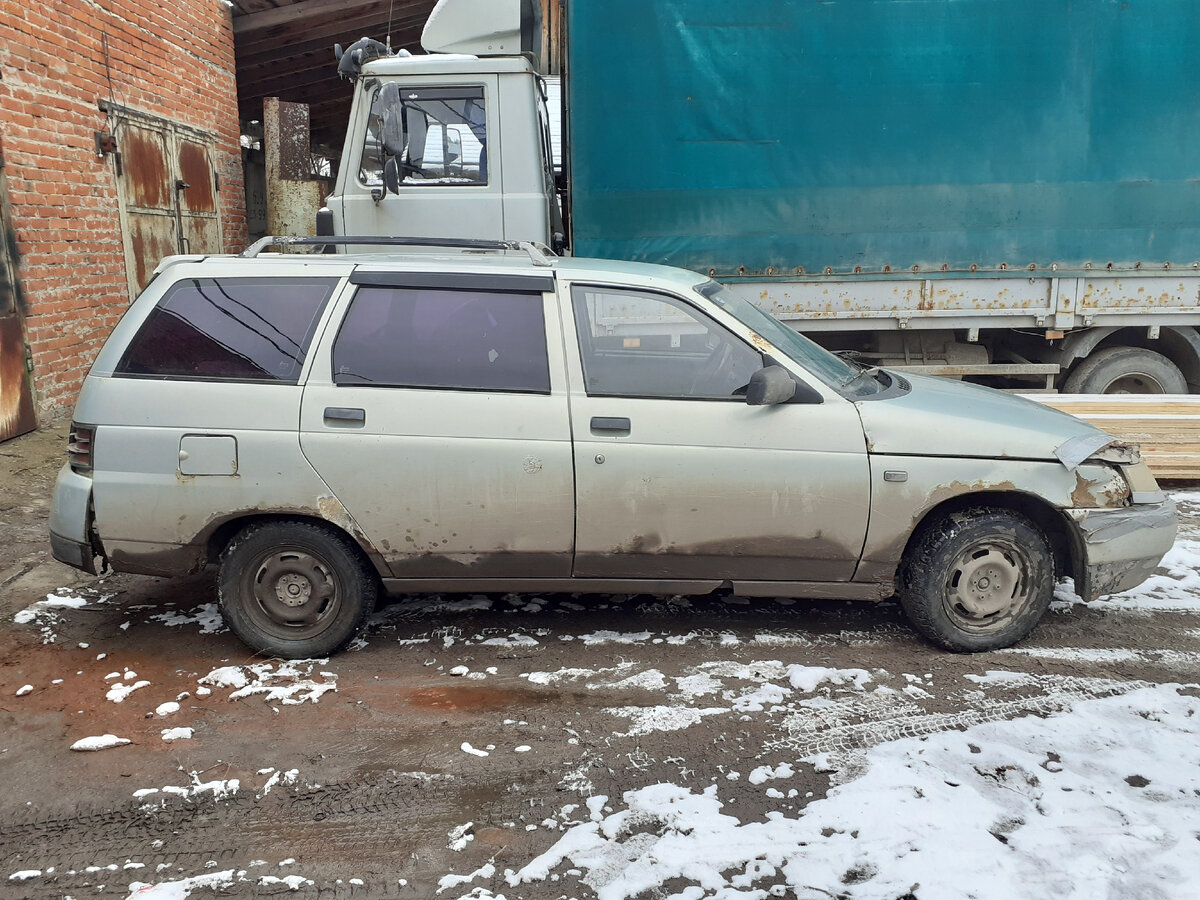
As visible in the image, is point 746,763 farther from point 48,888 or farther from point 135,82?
point 135,82

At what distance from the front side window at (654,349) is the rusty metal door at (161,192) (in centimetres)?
657

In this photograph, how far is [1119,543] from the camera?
4027 mm

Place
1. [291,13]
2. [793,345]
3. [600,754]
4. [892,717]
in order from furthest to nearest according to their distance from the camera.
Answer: [291,13] < [793,345] < [892,717] < [600,754]

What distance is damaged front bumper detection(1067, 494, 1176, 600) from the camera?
4008 millimetres

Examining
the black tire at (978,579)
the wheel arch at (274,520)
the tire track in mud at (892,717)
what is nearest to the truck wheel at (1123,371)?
the black tire at (978,579)

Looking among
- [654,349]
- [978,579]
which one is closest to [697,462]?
[654,349]

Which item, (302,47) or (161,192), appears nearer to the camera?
(161,192)

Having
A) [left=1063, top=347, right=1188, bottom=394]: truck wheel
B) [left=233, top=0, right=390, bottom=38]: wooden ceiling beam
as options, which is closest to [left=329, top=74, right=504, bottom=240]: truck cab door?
[left=1063, top=347, right=1188, bottom=394]: truck wheel

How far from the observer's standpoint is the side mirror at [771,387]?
3.86 metres

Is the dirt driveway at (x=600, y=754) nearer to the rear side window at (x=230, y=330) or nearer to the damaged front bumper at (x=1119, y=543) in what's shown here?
the damaged front bumper at (x=1119, y=543)

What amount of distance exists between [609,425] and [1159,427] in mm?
5103

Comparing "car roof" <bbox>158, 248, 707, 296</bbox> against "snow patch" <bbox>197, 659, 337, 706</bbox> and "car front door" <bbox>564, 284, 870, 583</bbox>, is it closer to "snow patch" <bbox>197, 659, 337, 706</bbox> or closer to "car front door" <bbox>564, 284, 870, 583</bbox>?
"car front door" <bbox>564, 284, 870, 583</bbox>

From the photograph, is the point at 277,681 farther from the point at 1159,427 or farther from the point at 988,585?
the point at 1159,427

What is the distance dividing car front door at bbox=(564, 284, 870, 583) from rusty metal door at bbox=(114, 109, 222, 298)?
21.6 ft
